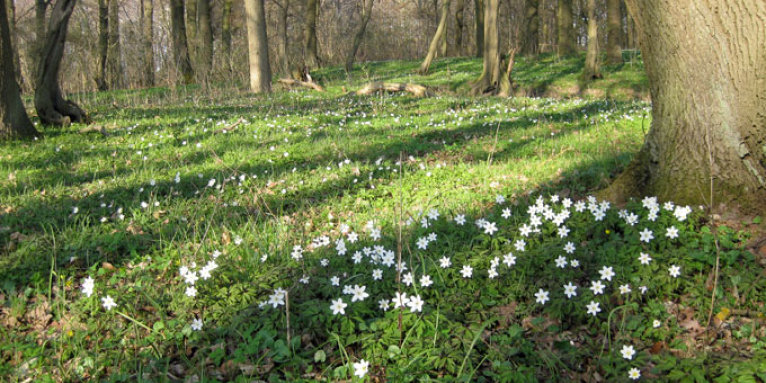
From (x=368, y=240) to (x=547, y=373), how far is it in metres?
1.73

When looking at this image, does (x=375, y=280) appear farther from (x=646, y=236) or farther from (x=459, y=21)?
(x=459, y=21)

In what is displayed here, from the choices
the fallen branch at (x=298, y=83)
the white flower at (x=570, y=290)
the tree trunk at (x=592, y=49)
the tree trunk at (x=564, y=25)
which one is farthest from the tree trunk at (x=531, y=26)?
the white flower at (x=570, y=290)

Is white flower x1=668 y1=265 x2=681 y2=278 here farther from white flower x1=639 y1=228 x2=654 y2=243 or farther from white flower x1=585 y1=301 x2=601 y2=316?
white flower x1=585 y1=301 x2=601 y2=316

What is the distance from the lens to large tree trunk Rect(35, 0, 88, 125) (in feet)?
24.7

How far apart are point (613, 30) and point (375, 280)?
17.2 m

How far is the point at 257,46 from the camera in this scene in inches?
542

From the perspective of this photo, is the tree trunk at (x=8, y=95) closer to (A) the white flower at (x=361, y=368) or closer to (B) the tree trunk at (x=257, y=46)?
(A) the white flower at (x=361, y=368)

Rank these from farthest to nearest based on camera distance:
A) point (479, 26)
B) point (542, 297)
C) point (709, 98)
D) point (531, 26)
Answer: point (479, 26)
point (531, 26)
point (709, 98)
point (542, 297)

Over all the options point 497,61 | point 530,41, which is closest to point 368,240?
point 497,61

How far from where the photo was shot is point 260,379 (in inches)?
92.2

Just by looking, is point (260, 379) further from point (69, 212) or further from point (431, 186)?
point (69, 212)

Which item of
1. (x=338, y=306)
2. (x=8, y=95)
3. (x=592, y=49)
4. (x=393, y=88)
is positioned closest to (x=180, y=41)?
(x=393, y=88)

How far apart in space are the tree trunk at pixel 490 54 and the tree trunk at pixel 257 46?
21.7ft

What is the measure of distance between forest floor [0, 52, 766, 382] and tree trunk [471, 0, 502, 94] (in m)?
7.80
